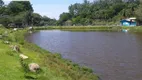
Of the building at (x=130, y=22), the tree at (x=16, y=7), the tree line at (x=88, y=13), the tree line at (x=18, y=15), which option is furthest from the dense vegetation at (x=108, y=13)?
the tree at (x=16, y=7)

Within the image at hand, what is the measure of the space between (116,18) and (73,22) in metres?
31.0

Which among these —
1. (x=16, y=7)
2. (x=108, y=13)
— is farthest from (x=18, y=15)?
(x=108, y=13)

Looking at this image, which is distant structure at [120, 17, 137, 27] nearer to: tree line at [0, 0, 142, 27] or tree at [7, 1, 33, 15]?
tree line at [0, 0, 142, 27]

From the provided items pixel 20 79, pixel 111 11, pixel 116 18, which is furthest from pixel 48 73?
pixel 111 11

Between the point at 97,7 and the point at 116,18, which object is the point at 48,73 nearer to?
the point at 116,18

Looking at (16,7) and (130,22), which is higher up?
(16,7)

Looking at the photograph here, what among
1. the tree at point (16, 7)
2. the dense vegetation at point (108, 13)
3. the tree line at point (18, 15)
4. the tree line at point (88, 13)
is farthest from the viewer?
the dense vegetation at point (108, 13)

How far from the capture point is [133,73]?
2856 centimetres

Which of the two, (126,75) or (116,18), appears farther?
(116,18)

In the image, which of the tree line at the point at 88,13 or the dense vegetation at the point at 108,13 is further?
the dense vegetation at the point at 108,13

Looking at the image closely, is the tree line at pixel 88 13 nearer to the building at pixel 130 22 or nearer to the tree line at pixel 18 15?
the tree line at pixel 18 15

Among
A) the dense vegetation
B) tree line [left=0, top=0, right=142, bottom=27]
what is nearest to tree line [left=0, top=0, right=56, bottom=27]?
tree line [left=0, top=0, right=142, bottom=27]

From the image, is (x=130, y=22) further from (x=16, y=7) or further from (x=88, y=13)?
(x=16, y=7)

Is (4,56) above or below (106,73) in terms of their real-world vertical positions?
above
